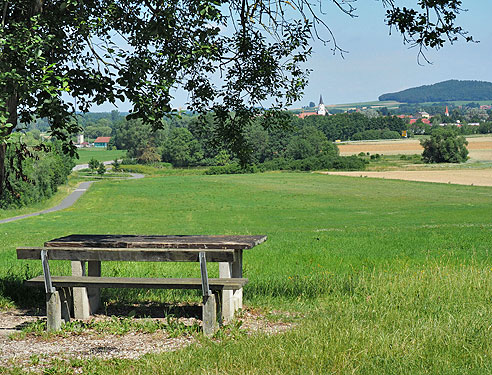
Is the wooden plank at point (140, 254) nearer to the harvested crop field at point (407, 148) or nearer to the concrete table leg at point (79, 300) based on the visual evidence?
the concrete table leg at point (79, 300)

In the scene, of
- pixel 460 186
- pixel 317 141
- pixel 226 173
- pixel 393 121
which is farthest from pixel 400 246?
pixel 393 121

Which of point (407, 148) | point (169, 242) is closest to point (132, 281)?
point (169, 242)

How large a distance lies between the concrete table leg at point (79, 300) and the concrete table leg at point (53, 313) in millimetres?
447

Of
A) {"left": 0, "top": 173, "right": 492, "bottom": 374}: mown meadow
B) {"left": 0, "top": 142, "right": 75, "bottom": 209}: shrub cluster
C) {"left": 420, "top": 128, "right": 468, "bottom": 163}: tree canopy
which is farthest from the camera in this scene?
{"left": 420, "top": 128, "right": 468, "bottom": 163}: tree canopy

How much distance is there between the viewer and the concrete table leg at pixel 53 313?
19.4 feet

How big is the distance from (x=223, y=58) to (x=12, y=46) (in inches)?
122

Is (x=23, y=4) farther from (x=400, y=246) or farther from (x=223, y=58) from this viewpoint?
(x=400, y=246)

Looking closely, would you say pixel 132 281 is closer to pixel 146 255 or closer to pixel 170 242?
pixel 146 255

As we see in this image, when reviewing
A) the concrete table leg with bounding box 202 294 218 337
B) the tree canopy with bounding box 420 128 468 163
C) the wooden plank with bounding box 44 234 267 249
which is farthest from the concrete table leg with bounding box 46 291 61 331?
the tree canopy with bounding box 420 128 468 163

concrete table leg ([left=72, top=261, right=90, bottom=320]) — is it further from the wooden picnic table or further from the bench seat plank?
the bench seat plank

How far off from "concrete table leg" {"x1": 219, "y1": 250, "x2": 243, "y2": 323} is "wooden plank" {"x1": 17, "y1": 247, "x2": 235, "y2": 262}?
475 millimetres

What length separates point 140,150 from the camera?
121 metres

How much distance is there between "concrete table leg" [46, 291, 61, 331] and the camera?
19.4 ft

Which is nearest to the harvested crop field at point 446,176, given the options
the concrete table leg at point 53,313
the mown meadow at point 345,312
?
the mown meadow at point 345,312
